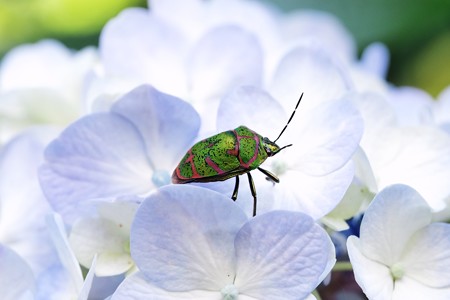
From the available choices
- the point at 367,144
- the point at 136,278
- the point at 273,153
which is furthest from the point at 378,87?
the point at 136,278

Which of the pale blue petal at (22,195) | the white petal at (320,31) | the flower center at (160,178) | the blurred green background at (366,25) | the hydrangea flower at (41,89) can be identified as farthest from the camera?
the blurred green background at (366,25)

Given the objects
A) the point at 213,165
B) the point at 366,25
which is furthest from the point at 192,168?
the point at 366,25

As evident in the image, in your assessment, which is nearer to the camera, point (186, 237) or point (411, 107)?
point (186, 237)

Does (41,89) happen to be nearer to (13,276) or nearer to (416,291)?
(13,276)

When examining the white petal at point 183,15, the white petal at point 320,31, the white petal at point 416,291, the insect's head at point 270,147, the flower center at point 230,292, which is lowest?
the flower center at point 230,292

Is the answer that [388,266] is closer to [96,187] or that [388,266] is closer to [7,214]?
[96,187]

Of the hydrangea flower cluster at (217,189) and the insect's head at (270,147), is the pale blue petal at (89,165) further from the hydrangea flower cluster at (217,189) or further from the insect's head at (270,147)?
the insect's head at (270,147)

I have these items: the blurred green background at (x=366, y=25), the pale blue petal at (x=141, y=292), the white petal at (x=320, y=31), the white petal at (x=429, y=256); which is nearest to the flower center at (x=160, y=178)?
the pale blue petal at (x=141, y=292)
